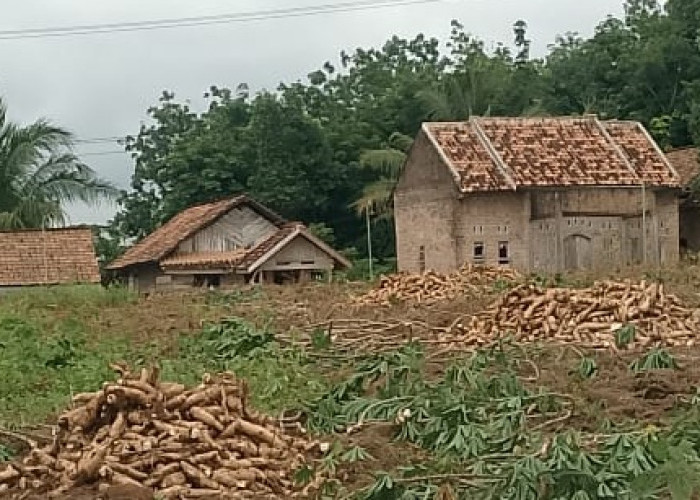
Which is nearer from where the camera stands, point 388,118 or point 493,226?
point 493,226

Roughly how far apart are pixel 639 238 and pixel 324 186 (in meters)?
15.7

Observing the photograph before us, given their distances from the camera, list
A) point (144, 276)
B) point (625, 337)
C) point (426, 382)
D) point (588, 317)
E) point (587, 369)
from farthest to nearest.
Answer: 1. point (144, 276)
2. point (588, 317)
3. point (625, 337)
4. point (587, 369)
5. point (426, 382)

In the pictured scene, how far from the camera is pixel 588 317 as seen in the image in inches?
552

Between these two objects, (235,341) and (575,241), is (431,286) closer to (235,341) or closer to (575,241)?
(235,341)

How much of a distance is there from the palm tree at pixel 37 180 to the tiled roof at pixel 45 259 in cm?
66

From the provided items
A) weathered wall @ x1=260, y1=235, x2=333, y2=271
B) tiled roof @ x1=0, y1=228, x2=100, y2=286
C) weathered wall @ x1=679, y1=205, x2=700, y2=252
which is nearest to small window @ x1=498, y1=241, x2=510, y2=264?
weathered wall @ x1=260, y1=235, x2=333, y2=271

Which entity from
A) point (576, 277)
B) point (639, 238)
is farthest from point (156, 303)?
point (639, 238)

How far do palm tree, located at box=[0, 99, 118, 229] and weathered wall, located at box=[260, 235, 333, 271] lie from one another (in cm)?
530

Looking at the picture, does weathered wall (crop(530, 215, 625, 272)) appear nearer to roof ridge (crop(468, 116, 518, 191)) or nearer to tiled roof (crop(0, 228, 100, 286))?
roof ridge (crop(468, 116, 518, 191))

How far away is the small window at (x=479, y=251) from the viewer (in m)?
32.1

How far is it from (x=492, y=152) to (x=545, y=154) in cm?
141

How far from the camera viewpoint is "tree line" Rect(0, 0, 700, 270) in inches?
1686

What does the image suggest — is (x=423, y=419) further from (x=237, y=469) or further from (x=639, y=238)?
(x=639, y=238)

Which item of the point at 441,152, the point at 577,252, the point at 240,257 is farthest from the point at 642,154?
the point at 240,257
